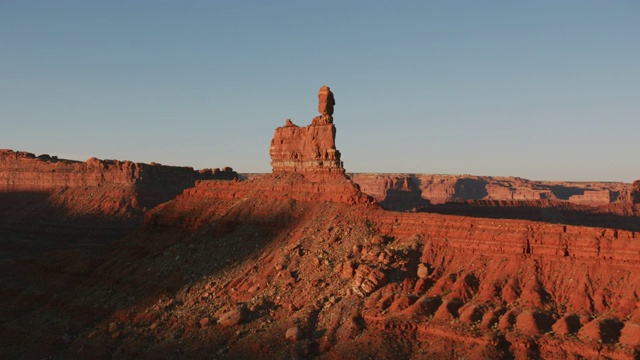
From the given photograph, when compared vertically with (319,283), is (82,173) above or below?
above

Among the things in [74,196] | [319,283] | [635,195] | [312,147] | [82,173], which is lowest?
[319,283]

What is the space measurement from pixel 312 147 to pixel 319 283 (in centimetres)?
2067

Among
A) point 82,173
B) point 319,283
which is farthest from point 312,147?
point 82,173

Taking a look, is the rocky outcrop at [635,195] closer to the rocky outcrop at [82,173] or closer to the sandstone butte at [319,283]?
the rocky outcrop at [82,173]

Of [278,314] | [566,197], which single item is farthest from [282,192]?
[566,197]

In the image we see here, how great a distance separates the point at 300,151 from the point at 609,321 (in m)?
36.2

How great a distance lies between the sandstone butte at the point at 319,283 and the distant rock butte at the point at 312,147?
0.46 ft

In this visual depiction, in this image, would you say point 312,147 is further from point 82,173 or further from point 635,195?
point 635,195

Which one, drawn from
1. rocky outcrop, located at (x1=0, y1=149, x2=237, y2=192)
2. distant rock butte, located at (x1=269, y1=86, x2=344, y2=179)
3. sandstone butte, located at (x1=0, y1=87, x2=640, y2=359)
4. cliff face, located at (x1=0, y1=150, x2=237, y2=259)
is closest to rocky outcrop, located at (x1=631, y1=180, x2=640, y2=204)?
cliff face, located at (x1=0, y1=150, x2=237, y2=259)

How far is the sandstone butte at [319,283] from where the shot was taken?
35875 mm

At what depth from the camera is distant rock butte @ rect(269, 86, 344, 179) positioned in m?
61.8

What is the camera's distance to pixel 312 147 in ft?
207

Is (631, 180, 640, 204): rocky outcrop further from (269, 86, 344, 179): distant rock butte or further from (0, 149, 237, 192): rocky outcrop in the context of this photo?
(269, 86, 344, 179): distant rock butte

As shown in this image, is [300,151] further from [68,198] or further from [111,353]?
[68,198]
